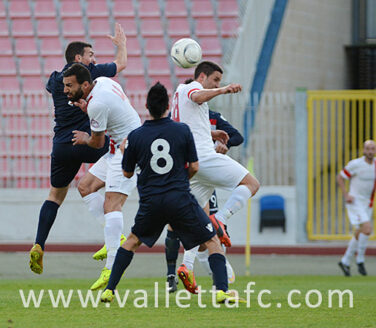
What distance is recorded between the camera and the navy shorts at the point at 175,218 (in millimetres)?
7809

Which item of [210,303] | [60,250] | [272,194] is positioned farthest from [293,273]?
[210,303]

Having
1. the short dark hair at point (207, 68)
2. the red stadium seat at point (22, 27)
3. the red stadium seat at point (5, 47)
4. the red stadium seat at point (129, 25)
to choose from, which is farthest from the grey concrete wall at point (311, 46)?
the short dark hair at point (207, 68)

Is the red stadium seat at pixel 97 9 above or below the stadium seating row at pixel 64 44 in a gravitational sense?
above

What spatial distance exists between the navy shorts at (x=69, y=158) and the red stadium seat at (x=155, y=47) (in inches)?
391

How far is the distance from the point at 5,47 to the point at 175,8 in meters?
3.60

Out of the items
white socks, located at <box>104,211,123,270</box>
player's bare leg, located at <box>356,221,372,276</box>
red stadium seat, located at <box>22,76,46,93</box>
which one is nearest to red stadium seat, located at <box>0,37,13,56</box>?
red stadium seat, located at <box>22,76,46,93</box>

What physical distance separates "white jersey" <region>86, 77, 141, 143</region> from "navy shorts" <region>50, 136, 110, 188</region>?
36 cm

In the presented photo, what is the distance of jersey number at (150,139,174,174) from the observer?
7762 millimetres

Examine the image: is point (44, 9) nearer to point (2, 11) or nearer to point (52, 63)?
point (2, 11)

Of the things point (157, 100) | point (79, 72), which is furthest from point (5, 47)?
point (157, 100)

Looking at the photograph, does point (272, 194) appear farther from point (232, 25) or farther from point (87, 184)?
point (87, 184)

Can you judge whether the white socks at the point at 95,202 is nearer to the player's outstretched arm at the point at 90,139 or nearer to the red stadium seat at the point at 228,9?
the player's outstretched arm at the point at 90,139

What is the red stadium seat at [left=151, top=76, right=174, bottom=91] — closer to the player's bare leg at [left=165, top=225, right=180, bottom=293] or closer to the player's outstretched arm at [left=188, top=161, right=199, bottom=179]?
the player's bare leg at [left=165, top=225, right=180, bottom=293]

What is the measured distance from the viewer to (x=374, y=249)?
18.6 meters
